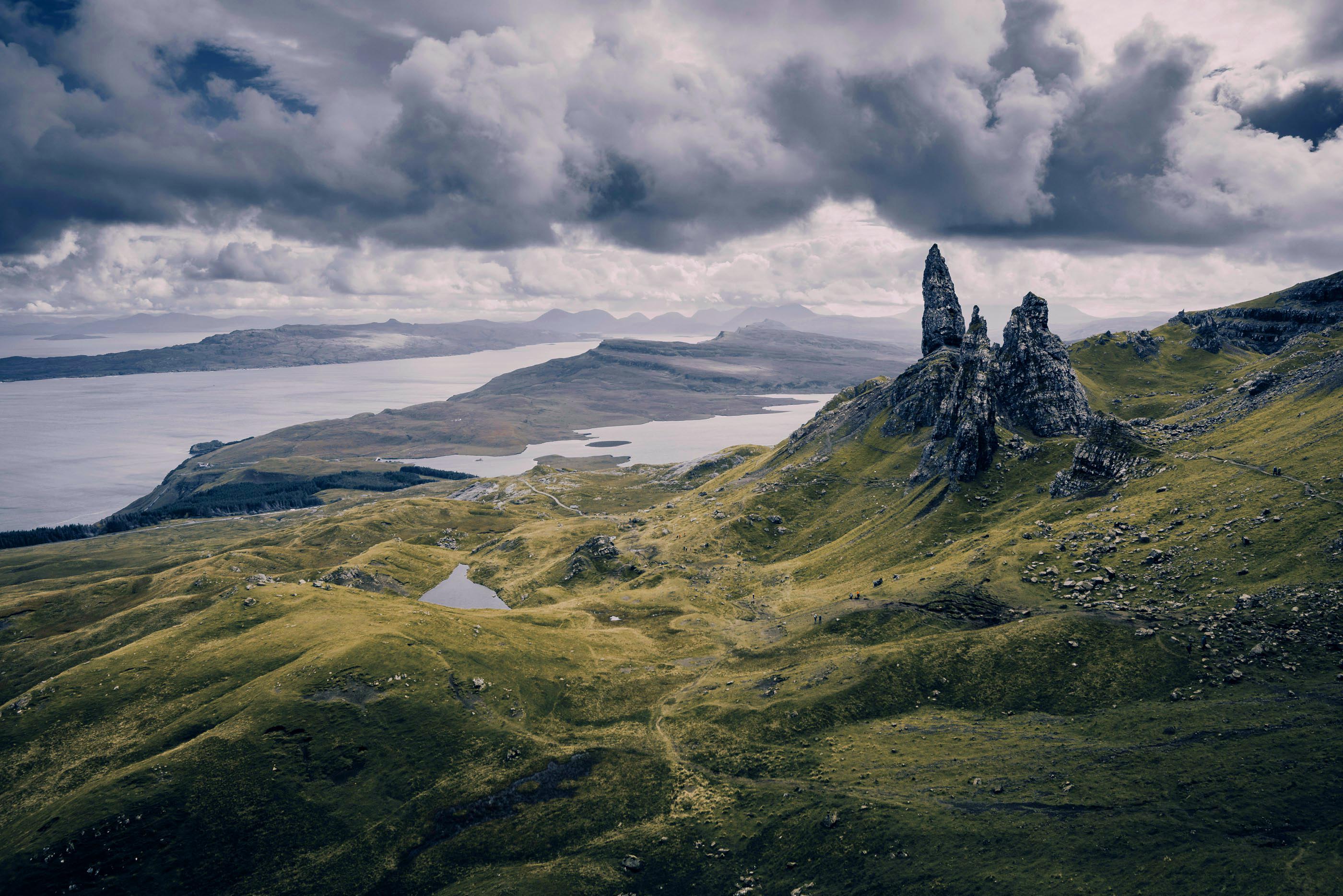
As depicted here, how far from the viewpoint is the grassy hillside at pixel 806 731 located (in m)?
57.6

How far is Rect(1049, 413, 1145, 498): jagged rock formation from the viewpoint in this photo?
113m

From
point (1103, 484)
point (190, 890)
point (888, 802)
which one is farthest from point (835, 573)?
point (190, 890)

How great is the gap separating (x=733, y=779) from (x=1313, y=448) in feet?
305

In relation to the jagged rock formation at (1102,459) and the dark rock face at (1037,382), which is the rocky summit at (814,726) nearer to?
the jagged rock formation at (1102,459)

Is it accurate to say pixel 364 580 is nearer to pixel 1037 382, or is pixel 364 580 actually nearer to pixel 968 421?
pixel 968 421

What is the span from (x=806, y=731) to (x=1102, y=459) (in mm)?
76973

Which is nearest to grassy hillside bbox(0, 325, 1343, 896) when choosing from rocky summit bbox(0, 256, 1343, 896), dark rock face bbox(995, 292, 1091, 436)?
rocky summit bbox(0, 256, 1343, 896)

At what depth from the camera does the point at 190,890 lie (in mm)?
64812

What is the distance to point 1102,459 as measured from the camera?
116000 millimetres

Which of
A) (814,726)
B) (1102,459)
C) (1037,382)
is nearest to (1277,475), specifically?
(1102,459)

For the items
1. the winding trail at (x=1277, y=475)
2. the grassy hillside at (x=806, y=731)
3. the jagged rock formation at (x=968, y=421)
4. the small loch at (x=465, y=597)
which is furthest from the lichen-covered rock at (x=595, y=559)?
the winding trail at (x=1277, y=475)

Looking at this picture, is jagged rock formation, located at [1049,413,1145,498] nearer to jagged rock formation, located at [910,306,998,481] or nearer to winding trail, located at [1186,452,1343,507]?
winding trail, located at [1186,452,1343,507]

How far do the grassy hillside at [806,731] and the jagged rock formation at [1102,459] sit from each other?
368 centimetres

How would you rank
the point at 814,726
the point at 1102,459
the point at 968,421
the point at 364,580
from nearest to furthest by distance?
the point at 814,726 → the point at 1102,459 → the point at 968,421 → the point at 364,580
